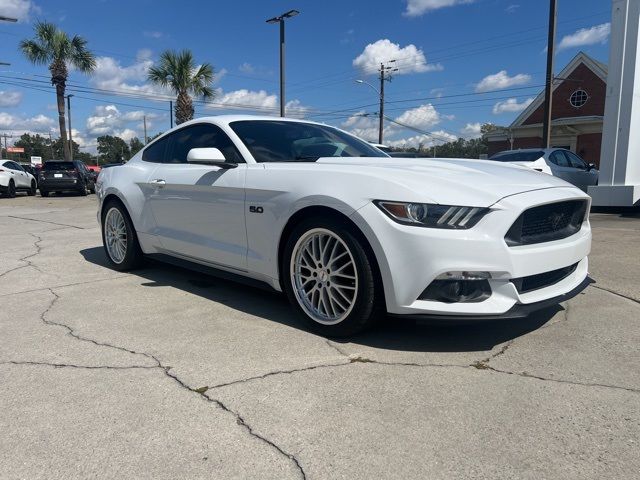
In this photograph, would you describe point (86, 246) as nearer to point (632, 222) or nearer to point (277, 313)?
point (277, 313)

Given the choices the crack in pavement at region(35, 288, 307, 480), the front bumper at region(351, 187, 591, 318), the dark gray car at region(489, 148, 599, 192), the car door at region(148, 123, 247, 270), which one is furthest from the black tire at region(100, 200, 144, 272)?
the dark gray car at region(489, 148, 599, 192)

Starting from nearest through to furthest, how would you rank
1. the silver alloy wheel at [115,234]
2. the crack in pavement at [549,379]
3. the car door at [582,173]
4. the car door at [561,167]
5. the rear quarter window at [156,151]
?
the crack in pavement at [549,379] < the rear quarter window at [156,151] < the silver alloy wheel at [115,234] < the car door at [561,167] < the car door at [582,173]

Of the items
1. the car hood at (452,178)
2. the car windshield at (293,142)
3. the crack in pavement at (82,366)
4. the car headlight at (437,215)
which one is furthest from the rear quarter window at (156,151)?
the car headlight at (437,215)

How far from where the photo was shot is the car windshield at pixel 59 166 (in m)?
21.1

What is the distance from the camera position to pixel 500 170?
3.59 meters

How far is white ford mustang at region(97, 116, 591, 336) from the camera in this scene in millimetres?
2900

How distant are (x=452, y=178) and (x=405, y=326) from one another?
1130mm

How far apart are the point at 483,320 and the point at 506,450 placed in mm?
910

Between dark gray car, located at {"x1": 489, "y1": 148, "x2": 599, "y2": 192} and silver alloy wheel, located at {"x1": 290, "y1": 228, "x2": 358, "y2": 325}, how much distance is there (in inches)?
335

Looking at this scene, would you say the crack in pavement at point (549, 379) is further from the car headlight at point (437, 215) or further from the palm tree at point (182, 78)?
the palm tree at point (182, 78)

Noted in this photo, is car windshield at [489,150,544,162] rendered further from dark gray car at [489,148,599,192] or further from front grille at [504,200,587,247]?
front grille at [504,200,587,247]

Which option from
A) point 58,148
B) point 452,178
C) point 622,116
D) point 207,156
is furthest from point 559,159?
point 58,148

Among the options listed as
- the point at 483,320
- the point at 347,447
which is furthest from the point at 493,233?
the point at 347,447

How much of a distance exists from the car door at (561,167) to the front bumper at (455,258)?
30.9ft
